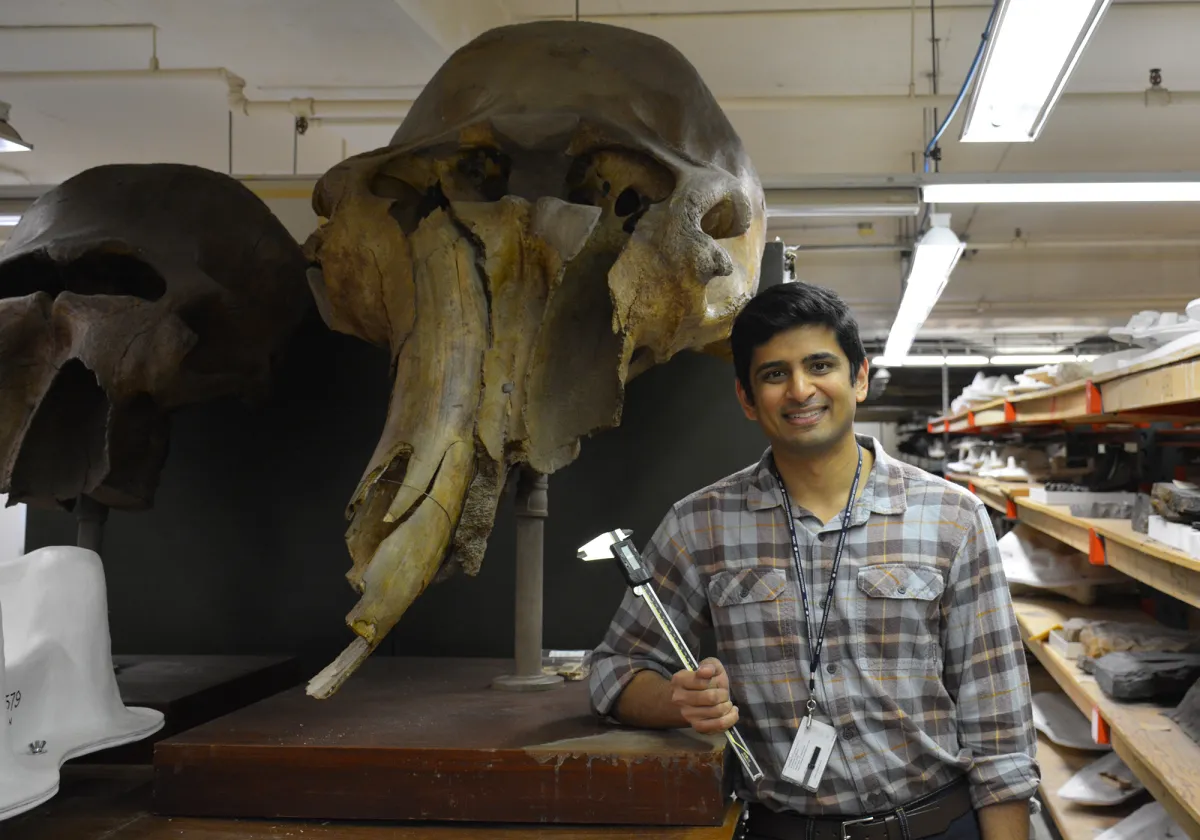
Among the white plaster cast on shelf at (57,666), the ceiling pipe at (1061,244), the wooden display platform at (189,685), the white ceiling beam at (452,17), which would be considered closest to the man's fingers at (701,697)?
the white plaster cast on shelf at (57,666)

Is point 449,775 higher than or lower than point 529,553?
lower

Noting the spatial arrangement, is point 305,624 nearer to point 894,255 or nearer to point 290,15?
point 290,15

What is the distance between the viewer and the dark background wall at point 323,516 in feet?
9.13

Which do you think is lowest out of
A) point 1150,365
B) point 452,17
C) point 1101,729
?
point 1101,729

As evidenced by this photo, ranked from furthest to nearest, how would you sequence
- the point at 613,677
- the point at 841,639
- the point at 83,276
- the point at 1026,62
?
the point at 1026,62
the point at 83,276
the point at 613,677
the point at 841,639

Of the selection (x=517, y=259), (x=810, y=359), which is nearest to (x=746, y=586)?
(x=810, y=359)

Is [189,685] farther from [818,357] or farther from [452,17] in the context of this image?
[452,17]

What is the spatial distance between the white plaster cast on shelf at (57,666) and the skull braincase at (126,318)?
37cm

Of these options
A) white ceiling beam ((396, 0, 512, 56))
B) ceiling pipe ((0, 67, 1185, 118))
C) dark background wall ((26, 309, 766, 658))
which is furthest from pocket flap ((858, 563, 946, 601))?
ceiling pipe ((0, 67, 1185, 118))

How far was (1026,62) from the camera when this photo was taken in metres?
2.67

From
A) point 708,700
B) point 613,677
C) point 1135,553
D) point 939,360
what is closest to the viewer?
point 708,700

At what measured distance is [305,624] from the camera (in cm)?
292

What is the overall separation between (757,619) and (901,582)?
0.25 metres

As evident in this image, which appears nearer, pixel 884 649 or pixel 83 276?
pixel 884 649
